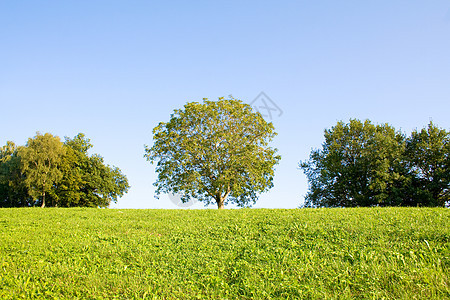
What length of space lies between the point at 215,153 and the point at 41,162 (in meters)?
27.5

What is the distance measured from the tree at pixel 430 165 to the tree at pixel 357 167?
1.52 m

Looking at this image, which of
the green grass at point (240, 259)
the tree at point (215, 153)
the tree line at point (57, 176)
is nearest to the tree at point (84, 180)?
the tree line at point (57, 176)

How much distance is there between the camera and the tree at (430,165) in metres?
33.8

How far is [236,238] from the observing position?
1139 centimetres

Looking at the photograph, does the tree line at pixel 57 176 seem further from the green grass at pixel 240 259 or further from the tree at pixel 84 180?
the green grass at pixel 240 259

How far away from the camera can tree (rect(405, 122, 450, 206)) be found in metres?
33.8

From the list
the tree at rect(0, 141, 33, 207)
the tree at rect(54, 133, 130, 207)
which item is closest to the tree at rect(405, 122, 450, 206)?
the tree at rect(54, 133, 130, 207)

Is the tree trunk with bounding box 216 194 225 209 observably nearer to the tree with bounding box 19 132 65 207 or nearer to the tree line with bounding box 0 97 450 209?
the tree line with bounding box 0 97 450 209

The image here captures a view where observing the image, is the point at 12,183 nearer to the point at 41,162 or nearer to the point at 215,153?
the point at 41,162

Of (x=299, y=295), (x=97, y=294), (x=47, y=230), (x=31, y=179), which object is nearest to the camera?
(x=299, y=295)

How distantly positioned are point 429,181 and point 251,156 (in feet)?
65.8

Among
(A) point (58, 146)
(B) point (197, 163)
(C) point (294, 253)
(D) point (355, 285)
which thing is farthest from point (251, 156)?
(A) point (58, 146)

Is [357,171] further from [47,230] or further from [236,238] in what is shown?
[47,230]

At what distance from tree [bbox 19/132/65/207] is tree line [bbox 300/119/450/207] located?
3458 centimetres
